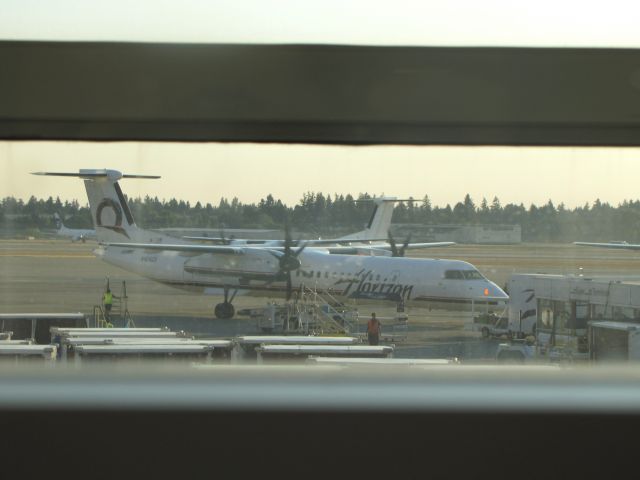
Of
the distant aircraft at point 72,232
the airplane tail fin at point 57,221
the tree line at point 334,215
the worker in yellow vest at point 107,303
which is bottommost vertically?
the worker in yellow vest at point 107,303

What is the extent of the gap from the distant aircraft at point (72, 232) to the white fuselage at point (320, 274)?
0.16 meters

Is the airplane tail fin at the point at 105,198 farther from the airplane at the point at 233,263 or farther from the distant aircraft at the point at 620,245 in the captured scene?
the distant aircraft at the point at 620,245

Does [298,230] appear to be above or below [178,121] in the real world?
below

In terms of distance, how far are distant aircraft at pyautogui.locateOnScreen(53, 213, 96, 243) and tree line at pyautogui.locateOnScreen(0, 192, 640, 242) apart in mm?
31

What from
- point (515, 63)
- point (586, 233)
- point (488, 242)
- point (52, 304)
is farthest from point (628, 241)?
point (52, 304)

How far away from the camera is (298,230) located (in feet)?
7.63

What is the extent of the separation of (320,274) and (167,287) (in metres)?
3.89

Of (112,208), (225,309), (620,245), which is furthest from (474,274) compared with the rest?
(112,208)

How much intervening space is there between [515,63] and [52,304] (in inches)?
60.7

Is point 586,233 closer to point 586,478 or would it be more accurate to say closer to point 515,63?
point 515,63

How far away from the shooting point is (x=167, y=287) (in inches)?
119

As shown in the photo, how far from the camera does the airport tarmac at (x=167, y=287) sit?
2.20 m

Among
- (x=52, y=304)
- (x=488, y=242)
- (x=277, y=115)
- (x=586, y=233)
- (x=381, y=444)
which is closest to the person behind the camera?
(x=381, y=444)

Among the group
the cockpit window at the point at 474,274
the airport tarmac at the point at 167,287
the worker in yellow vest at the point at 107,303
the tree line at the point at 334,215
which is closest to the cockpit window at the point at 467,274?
the cockpit window at the point at 474,274
